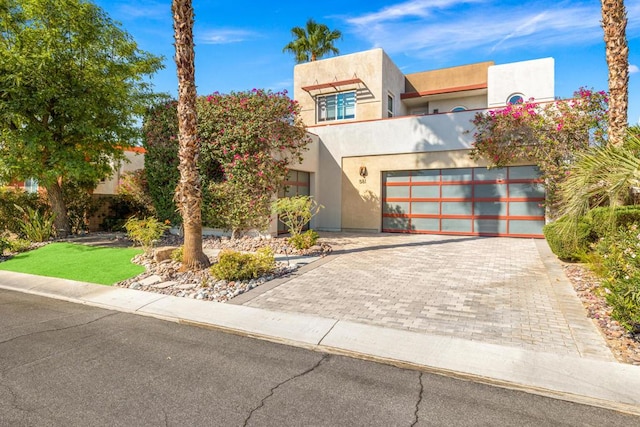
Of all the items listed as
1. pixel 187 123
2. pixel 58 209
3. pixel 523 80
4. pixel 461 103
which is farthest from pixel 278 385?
pixel 461 103

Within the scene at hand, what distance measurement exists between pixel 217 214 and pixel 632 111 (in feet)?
39.5

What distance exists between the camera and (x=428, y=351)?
180 inches

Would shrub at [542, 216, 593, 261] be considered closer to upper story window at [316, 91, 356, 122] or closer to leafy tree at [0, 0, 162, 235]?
Result: upper story window at [316, 91, 356, 122]

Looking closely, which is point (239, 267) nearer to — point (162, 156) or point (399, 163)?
point (162, 156)

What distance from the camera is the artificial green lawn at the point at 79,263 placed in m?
8.64

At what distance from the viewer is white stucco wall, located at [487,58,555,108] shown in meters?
18.6

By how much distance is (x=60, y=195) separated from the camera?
13.9 meters

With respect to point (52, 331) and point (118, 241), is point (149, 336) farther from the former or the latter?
point (118, 241)

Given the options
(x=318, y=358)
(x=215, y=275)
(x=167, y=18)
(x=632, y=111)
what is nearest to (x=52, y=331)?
(x=215, y=275)

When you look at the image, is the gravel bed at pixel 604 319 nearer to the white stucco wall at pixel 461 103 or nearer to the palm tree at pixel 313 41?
the white stucco wall at pixel 461 103

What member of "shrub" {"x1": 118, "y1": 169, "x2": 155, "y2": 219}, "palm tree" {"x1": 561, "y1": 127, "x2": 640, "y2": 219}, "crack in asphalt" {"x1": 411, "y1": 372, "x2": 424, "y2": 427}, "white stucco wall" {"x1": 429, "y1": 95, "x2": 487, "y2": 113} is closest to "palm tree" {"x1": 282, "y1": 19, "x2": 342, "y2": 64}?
"white stucco wall" {"x1": 429, "y1": 95, "x2": 487, "y2": 113}

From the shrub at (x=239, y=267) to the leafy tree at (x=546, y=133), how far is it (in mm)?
9621

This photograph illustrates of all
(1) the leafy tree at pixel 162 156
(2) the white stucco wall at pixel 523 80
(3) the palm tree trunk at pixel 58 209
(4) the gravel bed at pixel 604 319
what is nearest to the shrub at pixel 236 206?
(1) the leafy tree at pixel 162 156

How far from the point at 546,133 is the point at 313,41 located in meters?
19.3
